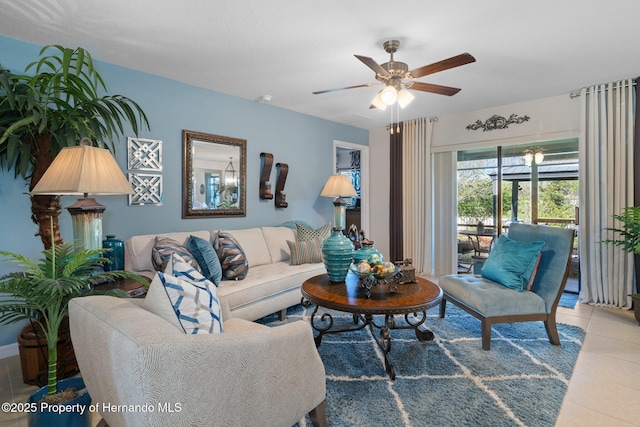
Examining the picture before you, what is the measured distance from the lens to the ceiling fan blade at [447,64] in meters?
2.22

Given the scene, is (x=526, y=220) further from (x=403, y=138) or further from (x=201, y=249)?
(x=201, y=249)

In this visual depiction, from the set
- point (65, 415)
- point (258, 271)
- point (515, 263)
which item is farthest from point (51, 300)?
point (515, 263)

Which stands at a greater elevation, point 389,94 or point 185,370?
point 389,94

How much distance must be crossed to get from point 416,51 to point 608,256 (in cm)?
321

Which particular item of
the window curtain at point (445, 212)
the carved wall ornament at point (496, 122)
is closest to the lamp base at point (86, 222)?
the window curtain at point (445, 212)

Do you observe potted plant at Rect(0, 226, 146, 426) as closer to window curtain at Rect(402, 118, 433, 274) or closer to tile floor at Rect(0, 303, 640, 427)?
tile floor at Rect(0, 303, 640, 427)

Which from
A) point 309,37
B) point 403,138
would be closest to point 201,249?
point 309,37

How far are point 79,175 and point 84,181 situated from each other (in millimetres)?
43

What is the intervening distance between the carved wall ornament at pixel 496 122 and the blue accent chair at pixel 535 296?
2160 millimetres

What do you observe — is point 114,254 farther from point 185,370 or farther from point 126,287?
point 185,370

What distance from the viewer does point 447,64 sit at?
7.70 ft

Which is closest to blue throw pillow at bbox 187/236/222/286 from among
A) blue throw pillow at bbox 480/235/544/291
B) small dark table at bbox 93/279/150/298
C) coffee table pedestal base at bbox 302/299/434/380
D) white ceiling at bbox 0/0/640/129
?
small dark table at bbox 93/279/150/298

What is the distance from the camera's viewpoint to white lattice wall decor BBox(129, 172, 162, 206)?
10.6ft

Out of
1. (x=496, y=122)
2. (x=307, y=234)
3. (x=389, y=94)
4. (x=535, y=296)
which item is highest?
(x=496, y=122)
